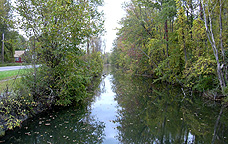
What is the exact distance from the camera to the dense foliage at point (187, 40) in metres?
9.51

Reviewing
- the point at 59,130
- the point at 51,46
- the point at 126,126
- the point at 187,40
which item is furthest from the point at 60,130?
the point at 187,40

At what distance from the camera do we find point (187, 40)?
42.3 feet

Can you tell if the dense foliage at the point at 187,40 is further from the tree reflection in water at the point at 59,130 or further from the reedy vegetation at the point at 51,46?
the reedy vegetation at the point at 51,46

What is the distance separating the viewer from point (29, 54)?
755 centimetres

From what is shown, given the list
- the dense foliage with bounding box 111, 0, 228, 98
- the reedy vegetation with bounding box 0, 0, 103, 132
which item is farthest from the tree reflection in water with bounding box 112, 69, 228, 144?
the reedy vegetation with bounding box 0, 0, 103, 132

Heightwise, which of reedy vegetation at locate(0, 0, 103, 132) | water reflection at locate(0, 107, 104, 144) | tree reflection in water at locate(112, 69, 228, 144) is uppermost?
reedy vegetation at locate(0, 0, 103, 132)

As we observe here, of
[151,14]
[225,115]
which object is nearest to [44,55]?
[225,115]

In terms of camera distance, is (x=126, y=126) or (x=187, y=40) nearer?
(x=126, y=126)

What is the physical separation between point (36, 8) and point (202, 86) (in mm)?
10548

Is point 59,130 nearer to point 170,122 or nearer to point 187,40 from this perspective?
point 170,122

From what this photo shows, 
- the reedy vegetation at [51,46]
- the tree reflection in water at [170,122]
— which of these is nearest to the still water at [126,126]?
the tree reflection in water at [170,122]

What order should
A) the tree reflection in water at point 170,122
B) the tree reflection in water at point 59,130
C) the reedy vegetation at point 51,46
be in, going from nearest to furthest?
the tree reflection in water at point 59,130, the tree reflection in water at point 170,122, the reedy vegetation at point 51,46

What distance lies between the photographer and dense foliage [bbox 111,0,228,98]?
31.2 feet

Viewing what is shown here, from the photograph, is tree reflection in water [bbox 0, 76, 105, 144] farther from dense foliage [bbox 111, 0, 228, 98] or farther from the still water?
dense foliage [bbox 111, 0, 228, 98]
